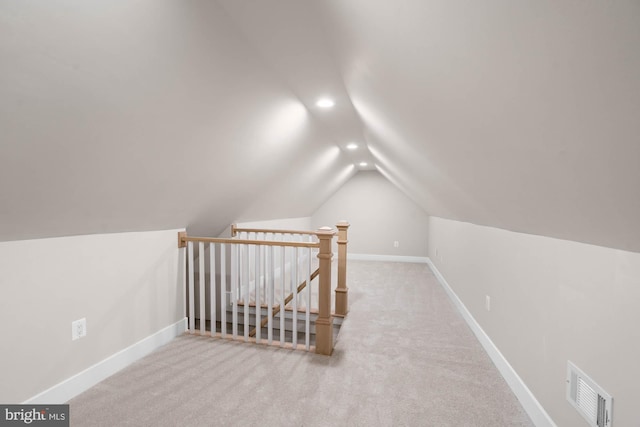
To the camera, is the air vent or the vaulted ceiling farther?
the air vent

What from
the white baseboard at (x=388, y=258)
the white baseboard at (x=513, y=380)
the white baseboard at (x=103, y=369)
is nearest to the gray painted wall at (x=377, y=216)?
the white baseboard at (x=388, y=258)

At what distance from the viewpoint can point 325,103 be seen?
2.79 m

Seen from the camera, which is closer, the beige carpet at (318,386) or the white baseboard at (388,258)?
the beige carpet at (318,386)

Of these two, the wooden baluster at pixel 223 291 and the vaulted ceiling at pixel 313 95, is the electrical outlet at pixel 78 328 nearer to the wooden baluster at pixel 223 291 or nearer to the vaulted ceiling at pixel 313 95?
the vaulted ceiling at pixel 313 95

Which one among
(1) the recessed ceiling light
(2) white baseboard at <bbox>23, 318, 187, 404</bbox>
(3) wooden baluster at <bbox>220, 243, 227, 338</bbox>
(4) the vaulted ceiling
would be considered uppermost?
(1) the recessed ceiling light

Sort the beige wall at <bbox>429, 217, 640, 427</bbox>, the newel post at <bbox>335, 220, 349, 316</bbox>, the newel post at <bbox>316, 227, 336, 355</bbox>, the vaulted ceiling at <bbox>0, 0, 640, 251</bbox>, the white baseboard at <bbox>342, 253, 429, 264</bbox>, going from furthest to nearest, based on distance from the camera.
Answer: the white baseboard at <bbox>342, 253, 429, 264</bbox> < the newel post at <bbox>335, 220, 349, 316</bbox> < the newel post at <bbox>316, 227, 336, 355</bbox> < the beige wall at <bbox>429, 217, 640, 427</bbox> < the vaulted ceiling at <bbox>0, 0, 640, 251</bbox>

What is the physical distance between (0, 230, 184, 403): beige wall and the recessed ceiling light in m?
1.84

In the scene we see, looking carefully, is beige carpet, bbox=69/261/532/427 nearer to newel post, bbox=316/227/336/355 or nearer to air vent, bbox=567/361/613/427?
newel post, bbox=316/227/336/355

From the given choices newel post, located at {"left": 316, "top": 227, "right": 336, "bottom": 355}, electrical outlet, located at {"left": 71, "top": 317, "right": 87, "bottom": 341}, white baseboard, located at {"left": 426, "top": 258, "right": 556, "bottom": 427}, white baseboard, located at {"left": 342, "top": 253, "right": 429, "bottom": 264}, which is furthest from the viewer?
white baseboard, located at {"left": 342, "top": 253, "right": 429, "bottom": 264}

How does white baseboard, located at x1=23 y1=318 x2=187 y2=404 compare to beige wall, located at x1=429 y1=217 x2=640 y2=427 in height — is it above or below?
below

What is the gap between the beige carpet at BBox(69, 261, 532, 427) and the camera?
1.70m

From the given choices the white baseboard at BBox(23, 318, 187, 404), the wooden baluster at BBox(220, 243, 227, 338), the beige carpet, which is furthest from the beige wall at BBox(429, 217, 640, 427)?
the white baseboard at BBox(23, 318, 187, 404)

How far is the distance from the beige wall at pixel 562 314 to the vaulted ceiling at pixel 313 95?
125mm

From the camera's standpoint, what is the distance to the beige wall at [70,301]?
1600 mm
